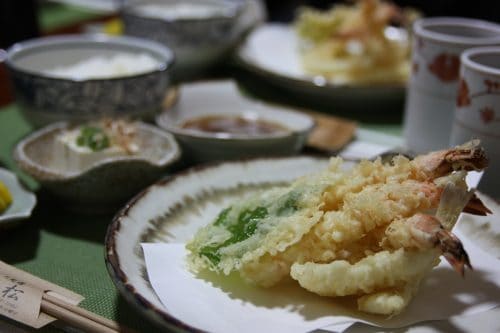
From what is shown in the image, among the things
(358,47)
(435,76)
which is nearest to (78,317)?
(435,76)

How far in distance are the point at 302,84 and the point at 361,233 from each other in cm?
162

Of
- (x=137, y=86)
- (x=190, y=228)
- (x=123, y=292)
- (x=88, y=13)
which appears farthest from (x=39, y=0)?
(x=123, y=292)

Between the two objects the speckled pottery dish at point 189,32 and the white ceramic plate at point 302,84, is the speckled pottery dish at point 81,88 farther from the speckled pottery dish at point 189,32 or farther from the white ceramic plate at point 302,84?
the white ceramic plate at point 302,84

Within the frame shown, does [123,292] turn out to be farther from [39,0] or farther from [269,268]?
[39,0]

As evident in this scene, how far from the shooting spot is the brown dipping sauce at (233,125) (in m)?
2.42

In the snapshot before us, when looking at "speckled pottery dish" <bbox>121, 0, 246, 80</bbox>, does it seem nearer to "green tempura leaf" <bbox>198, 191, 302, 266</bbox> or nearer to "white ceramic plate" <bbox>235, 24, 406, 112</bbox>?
"white ceramic plate" <bbox>235, 24, 406, 112</bbox>

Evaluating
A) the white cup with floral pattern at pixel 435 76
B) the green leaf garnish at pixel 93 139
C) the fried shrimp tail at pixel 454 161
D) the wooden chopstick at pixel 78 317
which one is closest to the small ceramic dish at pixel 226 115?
the green leaf garnish at pixel 93 139

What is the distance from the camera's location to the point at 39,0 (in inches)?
175

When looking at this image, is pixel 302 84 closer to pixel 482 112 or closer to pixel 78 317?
pixel 482 112

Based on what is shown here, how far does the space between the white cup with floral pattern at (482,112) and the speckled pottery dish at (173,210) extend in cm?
48

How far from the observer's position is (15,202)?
5.86 feet

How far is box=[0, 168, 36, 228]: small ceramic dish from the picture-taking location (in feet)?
5.47

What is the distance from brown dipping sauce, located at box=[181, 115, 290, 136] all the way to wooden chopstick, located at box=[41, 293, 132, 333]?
1.20 m

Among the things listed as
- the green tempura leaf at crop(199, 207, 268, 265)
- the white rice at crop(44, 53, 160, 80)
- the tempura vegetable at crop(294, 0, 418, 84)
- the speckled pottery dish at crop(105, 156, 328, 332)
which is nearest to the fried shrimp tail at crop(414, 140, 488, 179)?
the green tempura leaf at crop(199, 207, 268, 265)
